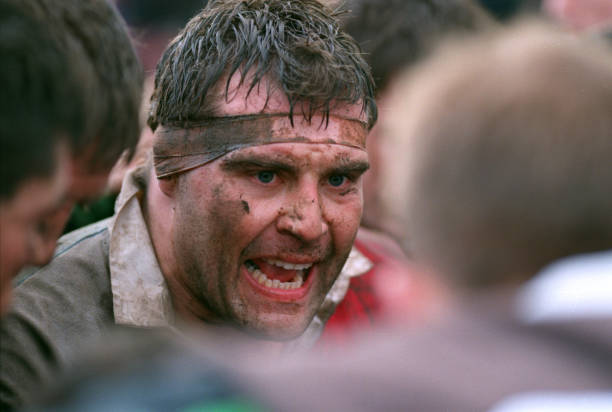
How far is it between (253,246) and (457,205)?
51.3 inches

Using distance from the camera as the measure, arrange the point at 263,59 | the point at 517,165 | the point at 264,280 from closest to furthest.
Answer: the point at 517,165, the point at 263,59, the point at 264,280

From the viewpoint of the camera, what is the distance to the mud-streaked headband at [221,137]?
260cm

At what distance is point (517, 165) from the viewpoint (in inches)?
54.7

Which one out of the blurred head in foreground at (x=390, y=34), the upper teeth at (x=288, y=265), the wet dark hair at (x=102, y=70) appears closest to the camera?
the wet dark hair at (x=102, y=70)

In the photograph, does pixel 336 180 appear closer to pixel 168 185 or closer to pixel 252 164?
pixel 252 164

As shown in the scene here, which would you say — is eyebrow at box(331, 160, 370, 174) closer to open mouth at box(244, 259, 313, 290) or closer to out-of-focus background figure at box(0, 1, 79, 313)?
open mouth at box(244, 259, 313, 290)

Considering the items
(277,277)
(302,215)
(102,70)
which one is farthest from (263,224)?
(102,70)

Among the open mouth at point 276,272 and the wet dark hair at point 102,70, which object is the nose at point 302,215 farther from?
the wet dark hair at point 102,70

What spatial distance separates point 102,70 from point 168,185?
1036 mm

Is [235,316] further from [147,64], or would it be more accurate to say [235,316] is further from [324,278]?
[147,64]

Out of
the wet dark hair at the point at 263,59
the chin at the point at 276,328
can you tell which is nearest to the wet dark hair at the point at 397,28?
the wet dark hair at the point at 263,59

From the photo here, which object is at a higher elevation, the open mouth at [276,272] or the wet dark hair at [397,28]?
the wet dark hair at [397,28]

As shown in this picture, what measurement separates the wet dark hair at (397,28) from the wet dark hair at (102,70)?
2.00 metres

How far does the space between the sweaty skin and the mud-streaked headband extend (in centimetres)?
1
